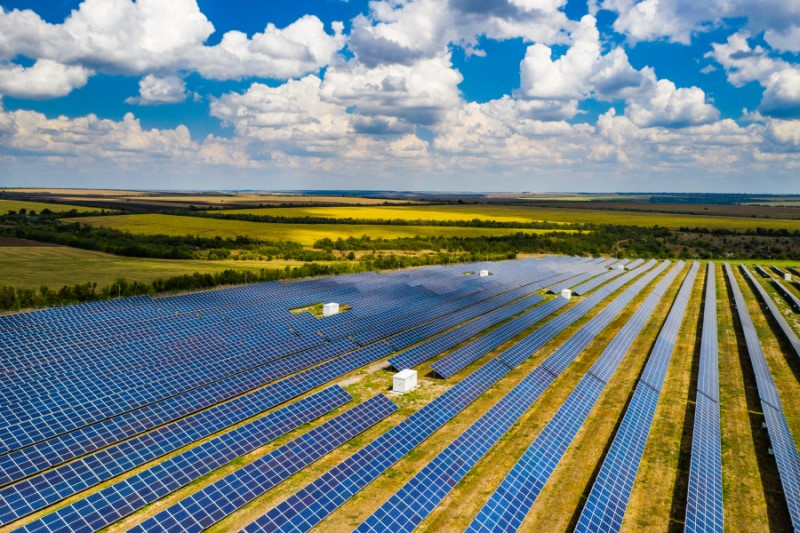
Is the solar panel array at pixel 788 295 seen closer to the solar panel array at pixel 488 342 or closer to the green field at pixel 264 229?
the solar panel array at pixel 488 342

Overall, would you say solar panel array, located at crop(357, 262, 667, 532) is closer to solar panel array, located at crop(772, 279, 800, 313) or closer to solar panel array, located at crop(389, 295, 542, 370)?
solar panel array, located at crop(389, 295, 542, 370)

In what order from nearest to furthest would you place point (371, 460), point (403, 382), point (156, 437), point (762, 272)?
point (371, 460)
point (156, 437)
point (403, 382)
point (762, 272)

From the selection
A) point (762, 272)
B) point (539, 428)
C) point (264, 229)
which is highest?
point (264, 229)

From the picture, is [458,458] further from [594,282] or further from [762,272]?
[762,272]

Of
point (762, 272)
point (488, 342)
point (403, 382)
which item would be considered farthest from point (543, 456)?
point (762, 272)

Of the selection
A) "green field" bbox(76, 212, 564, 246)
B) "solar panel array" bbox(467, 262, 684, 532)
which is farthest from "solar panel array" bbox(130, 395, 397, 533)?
"green field" bbox(76, 212, 564, 246)

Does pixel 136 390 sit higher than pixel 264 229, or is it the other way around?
pixel 264 229
